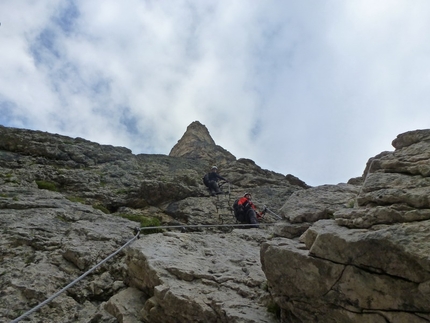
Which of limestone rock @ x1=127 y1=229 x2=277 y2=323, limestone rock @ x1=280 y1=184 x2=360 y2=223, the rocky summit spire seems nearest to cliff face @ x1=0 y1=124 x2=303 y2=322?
limestone rock @ x1=127 y1=229 x2=277 y2=323

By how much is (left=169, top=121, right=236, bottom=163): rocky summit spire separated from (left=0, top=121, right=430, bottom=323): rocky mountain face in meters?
25.1

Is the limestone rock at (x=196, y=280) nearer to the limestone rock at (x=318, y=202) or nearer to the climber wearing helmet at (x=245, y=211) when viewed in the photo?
the limestone rock at (x=318, y=202)

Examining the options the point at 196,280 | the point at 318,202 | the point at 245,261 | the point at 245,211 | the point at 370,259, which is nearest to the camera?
the point at 370,259

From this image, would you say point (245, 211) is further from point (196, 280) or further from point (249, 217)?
point (196, 280)

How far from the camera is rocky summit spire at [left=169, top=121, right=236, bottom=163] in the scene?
41041 millimetres

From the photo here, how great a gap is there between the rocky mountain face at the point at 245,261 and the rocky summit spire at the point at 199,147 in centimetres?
2515

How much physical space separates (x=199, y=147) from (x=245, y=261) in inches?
1338

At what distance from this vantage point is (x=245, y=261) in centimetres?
1052

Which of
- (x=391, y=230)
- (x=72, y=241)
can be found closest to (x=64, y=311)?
(x=72, y=241)

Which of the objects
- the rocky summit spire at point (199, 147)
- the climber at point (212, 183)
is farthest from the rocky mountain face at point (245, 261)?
the rocky summit spire at point (199, 147)

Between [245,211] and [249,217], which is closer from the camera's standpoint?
[249,217]

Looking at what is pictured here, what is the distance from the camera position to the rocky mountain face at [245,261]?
5.84m

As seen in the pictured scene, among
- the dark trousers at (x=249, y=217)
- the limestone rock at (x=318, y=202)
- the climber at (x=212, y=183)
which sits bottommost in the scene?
the limestone rock at (x=318, y=202)

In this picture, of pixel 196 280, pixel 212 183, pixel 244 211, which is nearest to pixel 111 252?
pixel 196 280
